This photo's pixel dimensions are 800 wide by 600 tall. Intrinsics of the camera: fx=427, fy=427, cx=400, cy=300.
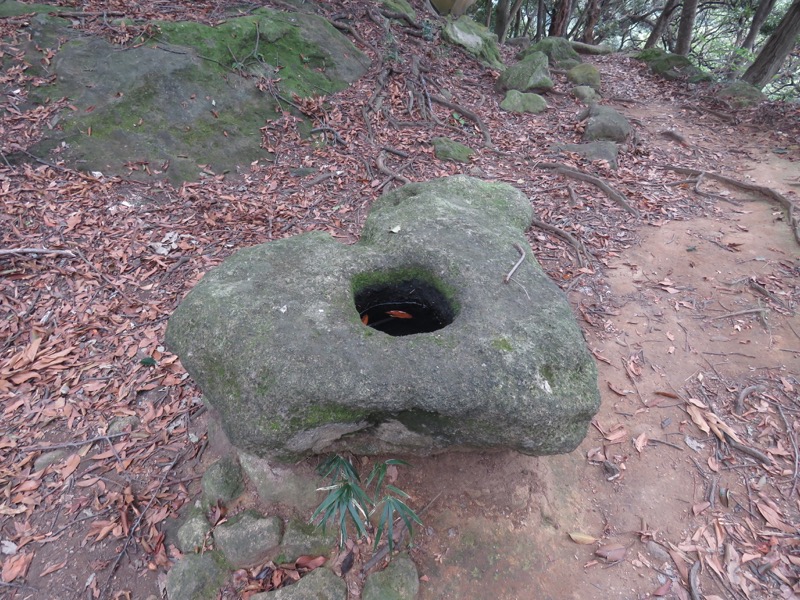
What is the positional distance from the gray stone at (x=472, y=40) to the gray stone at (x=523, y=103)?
1.66 m

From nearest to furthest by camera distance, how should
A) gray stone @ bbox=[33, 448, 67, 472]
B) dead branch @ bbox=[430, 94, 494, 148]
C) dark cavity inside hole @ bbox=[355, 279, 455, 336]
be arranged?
1. dark cavity inside hole @ bbox=[355, 279, 455, 336]
2. gray stone @ bbox=[33, 448, 67, 472]
3. dead branch @ bbox=[430, 94, 494, 148]

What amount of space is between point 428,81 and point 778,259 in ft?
18.3

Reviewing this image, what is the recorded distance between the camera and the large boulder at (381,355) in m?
1.88

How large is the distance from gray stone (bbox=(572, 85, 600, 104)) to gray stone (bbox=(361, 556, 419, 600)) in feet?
27.6

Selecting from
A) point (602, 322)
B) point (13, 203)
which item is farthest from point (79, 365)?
point (602, 322)

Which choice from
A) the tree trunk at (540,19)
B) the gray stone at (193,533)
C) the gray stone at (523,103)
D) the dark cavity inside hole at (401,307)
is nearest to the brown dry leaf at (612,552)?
the dark cavity inside hole at (401,307)

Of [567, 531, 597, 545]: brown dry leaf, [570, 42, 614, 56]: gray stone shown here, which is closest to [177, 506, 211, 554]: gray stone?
[567, 531, 597, 545]: brown dry leaf

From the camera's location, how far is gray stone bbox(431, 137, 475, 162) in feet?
19.2

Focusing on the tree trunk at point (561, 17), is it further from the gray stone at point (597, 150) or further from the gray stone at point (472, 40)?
the gray stone at point (597, 150)

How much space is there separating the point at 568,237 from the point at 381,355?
3422 mm

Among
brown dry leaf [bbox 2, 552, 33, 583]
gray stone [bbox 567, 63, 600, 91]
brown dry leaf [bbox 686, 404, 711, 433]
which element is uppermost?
gray stone [bbox 567, 63, 600, 91]

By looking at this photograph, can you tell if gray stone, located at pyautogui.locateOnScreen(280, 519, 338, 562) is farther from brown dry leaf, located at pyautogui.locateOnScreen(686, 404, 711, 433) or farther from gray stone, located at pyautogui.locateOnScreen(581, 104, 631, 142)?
gray stone, located at pyautogui.locateOnScreen(581, 104, 631, 142)

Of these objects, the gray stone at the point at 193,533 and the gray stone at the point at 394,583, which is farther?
the gray stone at the point at 193,533

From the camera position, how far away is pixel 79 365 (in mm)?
3283
